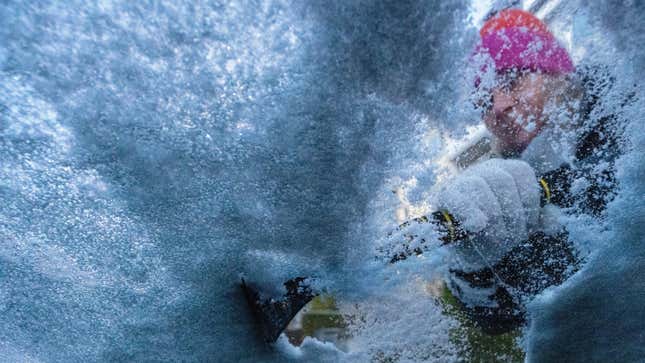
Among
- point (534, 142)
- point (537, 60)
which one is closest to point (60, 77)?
point (537, 60)

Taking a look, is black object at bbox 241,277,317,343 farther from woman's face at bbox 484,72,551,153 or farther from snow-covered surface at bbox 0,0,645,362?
woman's face at bbox 484,72,551,153

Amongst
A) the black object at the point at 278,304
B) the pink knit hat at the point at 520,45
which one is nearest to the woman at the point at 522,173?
the pink knit hat at the point at 520,45

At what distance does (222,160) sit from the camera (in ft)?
3.21

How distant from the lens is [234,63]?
0.83 meters

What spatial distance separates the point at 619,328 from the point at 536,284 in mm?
721

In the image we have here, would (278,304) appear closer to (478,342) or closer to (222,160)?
(222,160)

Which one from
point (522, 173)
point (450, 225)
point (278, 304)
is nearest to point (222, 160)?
point (278, 304)

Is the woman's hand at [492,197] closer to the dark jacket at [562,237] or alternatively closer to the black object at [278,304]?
the dark jacket at [562,237]

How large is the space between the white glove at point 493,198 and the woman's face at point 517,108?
0.09 meters

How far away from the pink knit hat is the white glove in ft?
1.04

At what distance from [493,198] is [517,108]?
29 centimetres

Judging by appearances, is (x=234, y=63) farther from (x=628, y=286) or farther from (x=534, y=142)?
(x=628, y=286)

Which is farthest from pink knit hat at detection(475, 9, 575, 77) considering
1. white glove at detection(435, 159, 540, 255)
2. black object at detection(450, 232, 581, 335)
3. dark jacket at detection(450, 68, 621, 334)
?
black object at detection(450, 232, 581, 335)

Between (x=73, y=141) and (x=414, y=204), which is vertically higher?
(x=73, y=141)
